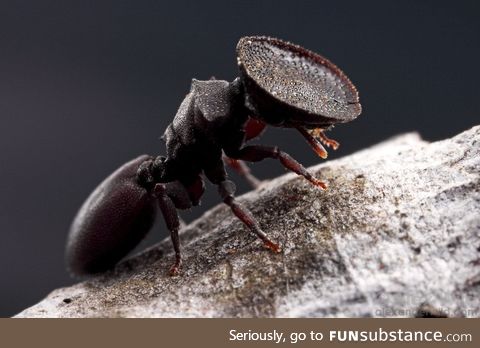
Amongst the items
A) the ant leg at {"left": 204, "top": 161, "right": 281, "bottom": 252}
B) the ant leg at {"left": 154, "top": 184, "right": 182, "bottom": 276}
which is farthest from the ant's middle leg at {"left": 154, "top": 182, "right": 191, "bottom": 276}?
the ant leg at {"left": 204, "top": 161, "right": 281, "bottom": 252}

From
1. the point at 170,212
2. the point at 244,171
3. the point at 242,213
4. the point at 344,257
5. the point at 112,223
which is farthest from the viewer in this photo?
the point at 244,171

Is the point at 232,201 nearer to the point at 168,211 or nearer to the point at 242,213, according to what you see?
Answer: the point at 242,213

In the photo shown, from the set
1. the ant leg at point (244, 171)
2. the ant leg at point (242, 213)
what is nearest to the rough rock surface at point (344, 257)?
the ant leg at point (242, 213)

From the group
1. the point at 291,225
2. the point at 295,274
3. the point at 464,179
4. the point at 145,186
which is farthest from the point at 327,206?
the point at 145,186

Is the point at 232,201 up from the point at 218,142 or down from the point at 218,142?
down

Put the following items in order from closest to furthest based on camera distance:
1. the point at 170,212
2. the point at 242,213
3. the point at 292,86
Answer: the point at 242,213
the point at 292,86
the point at 170,212

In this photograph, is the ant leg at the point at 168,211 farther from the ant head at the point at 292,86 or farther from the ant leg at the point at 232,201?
the ant head at the point at 292,86

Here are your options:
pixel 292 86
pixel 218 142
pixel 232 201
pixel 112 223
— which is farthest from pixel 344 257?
pixel 112 223

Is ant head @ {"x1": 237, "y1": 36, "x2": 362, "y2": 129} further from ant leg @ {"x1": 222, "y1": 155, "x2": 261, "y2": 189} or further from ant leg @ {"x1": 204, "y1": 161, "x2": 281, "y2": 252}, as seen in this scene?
ant leg @ {"x1": 222, "y1": 155, "x2": 261, "y2": 189}

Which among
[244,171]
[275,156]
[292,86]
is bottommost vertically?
[244,171]
